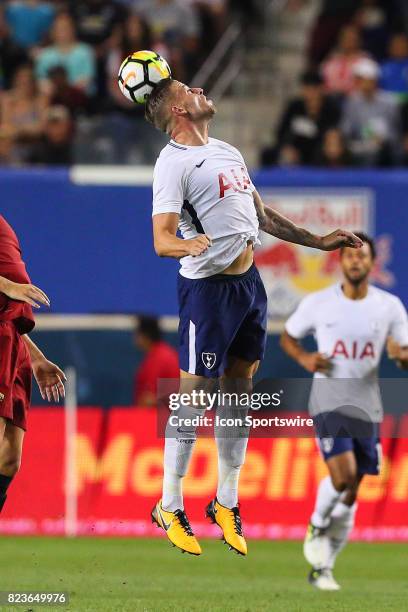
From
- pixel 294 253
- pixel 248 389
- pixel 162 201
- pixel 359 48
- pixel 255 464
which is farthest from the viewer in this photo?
pixel 359 48

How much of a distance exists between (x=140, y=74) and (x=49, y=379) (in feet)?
5.99

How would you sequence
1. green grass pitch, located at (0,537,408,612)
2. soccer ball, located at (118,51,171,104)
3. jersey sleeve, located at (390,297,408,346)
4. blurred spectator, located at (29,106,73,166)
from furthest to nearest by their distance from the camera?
1. blurred spectator, located at (29,106,73,166)
2. jersey sleeve, located at (390,297,408,346)
3. green grass pitch, located at (0,537,408,612)
4. soccer ball, located at (118,51,171,104)

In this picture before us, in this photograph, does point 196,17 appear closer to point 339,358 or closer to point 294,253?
point 294,253

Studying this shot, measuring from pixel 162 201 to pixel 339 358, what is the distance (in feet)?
12.4


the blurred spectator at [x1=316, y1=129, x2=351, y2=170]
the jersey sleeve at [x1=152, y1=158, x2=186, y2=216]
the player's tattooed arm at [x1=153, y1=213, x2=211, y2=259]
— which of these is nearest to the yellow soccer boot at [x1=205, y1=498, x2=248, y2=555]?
the player's tattooed arm at [x1=153, y1=213, x2=211, y2=259]

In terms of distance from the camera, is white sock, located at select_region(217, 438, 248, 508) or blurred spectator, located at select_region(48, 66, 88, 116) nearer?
white sock, located at select_region(217, 438, 248, 508)

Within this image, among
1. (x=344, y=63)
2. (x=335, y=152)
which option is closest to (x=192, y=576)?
(x=335, y=152)

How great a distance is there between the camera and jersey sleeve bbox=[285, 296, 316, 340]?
1205cm

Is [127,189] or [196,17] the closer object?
[127,189]

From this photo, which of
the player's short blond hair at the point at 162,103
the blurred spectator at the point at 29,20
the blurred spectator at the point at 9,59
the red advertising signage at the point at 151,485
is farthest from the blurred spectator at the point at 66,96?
the player's short blond hair at the point at 162,103

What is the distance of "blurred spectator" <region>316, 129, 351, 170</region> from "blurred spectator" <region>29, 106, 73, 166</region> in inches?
97.1

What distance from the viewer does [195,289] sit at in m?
8.89

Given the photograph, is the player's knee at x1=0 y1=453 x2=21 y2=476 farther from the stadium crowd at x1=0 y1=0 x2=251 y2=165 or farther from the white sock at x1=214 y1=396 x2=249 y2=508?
the stadium crowd at x1=0 y1=0 x2=251 y2=165

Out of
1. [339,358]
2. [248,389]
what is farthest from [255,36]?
[248,389]
